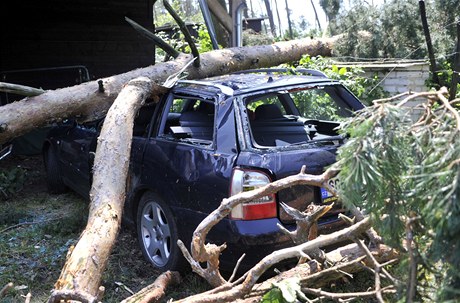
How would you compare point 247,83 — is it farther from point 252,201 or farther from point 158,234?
point 158,234

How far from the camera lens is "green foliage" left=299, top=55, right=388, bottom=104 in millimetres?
8015

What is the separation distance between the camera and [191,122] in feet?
16.9

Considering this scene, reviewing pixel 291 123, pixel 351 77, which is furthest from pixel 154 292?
pixel 351 77

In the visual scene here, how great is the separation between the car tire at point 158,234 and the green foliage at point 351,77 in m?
3.94

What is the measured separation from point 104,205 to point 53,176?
374 cm

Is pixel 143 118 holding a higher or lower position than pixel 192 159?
higher

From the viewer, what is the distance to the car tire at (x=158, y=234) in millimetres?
4598

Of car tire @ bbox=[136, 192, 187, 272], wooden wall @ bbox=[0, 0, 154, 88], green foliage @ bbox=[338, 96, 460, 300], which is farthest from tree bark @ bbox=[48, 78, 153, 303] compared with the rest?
wooden wall @ bbox=[0, 0, 154, 88]

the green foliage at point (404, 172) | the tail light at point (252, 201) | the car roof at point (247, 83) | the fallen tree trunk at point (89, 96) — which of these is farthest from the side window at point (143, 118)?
the green foliage at point (404, 172)

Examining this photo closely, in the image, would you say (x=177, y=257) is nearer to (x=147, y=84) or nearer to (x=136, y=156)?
(x=136, y=156)

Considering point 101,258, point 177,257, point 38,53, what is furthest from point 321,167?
point 38,53

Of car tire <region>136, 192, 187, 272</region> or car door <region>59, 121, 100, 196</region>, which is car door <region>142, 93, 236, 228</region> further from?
car door <region>59, 121, 100, 196</region>

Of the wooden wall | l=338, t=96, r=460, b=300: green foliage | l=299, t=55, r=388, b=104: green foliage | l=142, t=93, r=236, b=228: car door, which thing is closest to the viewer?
l=338, t=96, r=460, b=300: green foliage

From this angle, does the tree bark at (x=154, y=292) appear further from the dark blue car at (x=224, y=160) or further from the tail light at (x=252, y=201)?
the tail light at (x=252, y=201)
